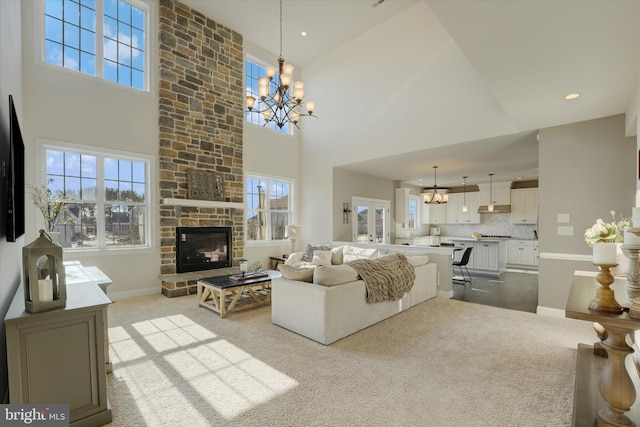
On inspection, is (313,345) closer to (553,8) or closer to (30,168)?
(553,8)

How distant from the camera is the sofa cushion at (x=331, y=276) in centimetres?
325

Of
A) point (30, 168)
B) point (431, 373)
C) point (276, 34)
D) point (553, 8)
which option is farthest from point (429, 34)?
point (30, 168)

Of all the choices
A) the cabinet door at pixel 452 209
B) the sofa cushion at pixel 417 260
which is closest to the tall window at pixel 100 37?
the sofa cushion at pixel 417 260

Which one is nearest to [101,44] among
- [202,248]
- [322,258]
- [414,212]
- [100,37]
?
[100,37]

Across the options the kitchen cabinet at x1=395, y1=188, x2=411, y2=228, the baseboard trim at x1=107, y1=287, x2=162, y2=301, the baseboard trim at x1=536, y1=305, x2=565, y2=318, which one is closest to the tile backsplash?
the kitchen cabinet at x1=395, y1=188, x2=411, y2=228

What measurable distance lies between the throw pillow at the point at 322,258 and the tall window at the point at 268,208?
1.94 metres

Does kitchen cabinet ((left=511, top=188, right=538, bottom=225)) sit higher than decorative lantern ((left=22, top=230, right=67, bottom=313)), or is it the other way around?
kitchen cabinet ((left=511, top=188, right=538, bottom=225))

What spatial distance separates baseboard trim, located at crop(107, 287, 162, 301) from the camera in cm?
482

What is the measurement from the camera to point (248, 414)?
1985 millimetres

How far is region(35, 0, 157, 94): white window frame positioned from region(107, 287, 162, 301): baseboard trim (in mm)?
3424

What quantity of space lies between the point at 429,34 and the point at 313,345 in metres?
5.19

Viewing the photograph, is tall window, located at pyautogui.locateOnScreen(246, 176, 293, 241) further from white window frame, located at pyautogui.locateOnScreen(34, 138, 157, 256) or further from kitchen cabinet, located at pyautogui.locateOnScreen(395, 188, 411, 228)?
kitchen cabinet, located at pyautogui.locateOnScreen(395, 188, 411, 228)

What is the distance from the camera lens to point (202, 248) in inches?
229

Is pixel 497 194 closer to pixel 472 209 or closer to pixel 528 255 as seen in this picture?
pixel 472 209
